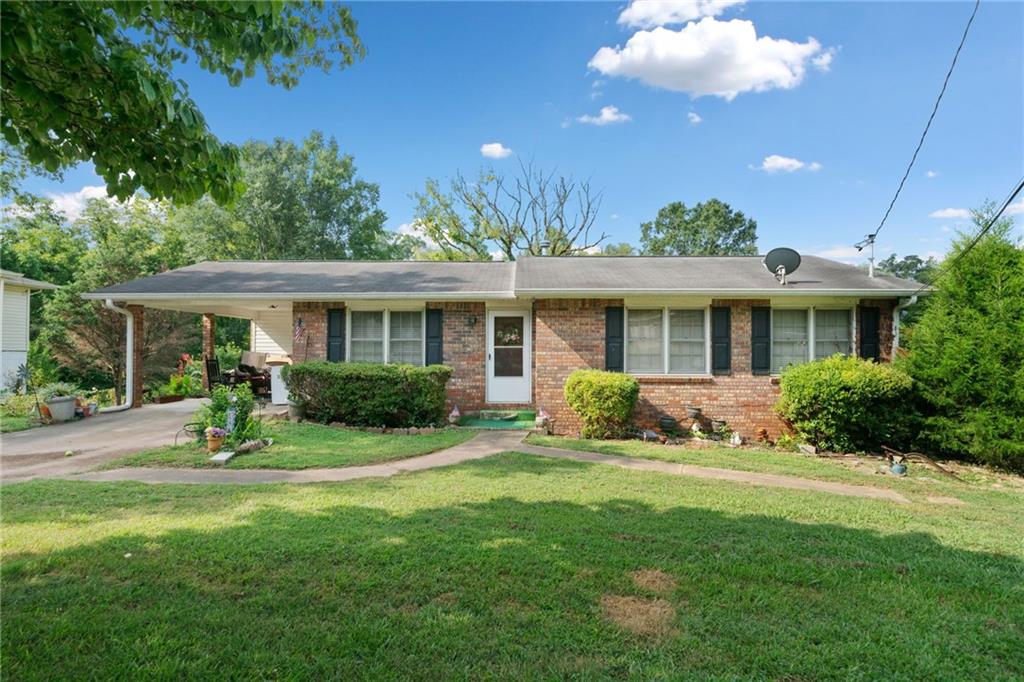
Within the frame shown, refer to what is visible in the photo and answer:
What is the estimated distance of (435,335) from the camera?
35.7ft

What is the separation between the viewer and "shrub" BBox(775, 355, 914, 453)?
8203 mm

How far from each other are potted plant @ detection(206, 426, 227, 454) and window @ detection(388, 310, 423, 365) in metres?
4.25

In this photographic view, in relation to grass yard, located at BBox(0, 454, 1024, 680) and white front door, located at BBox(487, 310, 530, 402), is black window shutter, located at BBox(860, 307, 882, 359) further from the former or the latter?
white front door, located at BBox(487, 310, 530, 402)

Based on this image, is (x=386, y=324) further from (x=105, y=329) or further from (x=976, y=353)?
(x=976, y=353)

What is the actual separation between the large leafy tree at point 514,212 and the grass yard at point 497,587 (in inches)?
988

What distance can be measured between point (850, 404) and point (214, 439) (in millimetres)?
10271

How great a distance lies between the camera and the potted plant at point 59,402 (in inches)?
387

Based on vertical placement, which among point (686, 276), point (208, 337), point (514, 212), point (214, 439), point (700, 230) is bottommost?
point (214, 439)

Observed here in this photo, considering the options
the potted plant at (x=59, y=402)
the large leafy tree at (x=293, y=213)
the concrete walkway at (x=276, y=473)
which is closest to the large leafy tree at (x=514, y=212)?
the large leafy tree at (x=293, y=213)

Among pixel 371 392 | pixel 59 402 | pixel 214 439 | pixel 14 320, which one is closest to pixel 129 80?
pixel 214 439

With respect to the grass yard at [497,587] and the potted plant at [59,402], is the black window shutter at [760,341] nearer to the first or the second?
the grass yard at [497,587]

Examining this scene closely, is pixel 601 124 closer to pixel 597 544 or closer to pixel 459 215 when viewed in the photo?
pixel 459 215

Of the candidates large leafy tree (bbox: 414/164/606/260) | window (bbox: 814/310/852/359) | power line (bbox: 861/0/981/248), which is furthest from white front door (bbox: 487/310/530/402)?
large leafy tree (bbox: 414/164/606/260)

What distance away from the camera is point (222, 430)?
7.32m
